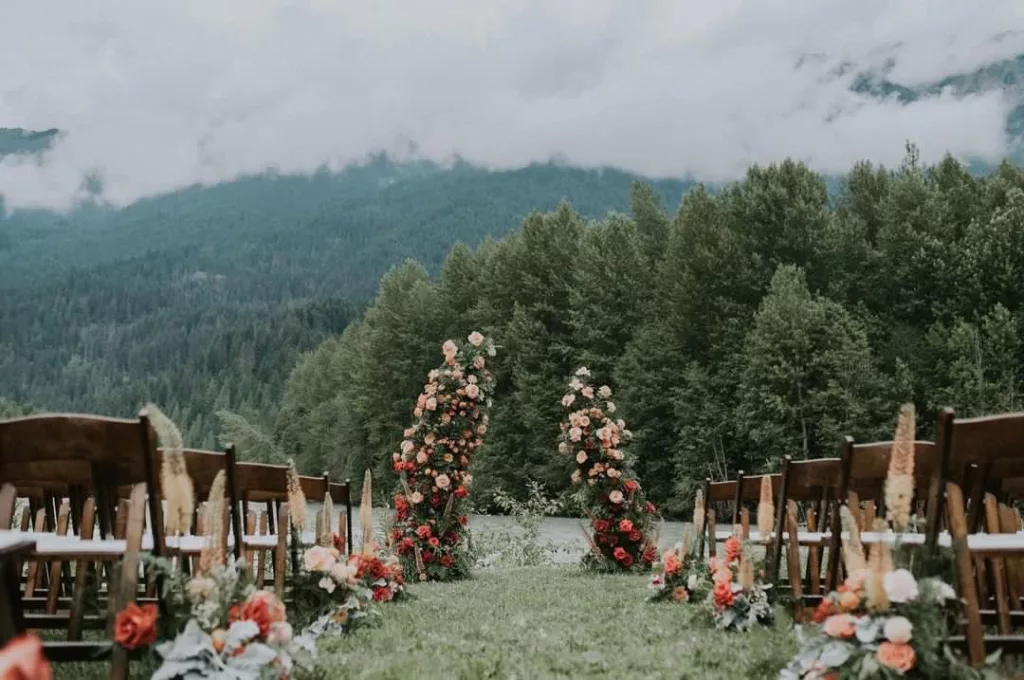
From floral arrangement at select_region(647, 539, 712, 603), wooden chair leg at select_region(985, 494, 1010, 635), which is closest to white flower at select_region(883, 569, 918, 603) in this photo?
wooden chair leg at select_region(985, 494, 1010, 635)

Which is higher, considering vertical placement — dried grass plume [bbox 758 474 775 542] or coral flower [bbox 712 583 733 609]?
dried grass plume [bbox 758 474 775 542]

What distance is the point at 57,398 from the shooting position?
502 feet

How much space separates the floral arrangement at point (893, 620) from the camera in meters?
3.01

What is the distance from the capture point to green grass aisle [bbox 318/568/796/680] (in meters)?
4.23

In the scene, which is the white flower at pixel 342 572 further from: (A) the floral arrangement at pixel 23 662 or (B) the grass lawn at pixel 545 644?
(A) the floral arrangement at pixel 23 662

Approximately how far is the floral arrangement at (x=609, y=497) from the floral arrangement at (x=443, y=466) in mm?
1355

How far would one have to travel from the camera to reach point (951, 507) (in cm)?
314

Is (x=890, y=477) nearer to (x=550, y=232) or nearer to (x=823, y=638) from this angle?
(x=823, y=638)

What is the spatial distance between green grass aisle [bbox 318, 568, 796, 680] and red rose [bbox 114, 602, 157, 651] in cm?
110

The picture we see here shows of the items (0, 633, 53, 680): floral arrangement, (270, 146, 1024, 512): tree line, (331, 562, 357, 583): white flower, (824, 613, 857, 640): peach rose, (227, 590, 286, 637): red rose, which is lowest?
(331, 562, 357, 583): white flower

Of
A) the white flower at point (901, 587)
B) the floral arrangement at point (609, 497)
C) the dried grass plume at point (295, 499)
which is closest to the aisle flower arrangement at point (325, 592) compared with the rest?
the dried grass plume at point (295, 499)

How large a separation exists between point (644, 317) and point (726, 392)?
523 centimetres

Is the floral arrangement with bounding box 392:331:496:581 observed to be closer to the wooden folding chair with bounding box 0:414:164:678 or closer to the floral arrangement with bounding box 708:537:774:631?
the floral arrangement with bounding box 708:537:774:631

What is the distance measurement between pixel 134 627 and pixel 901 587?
8.19 ft
